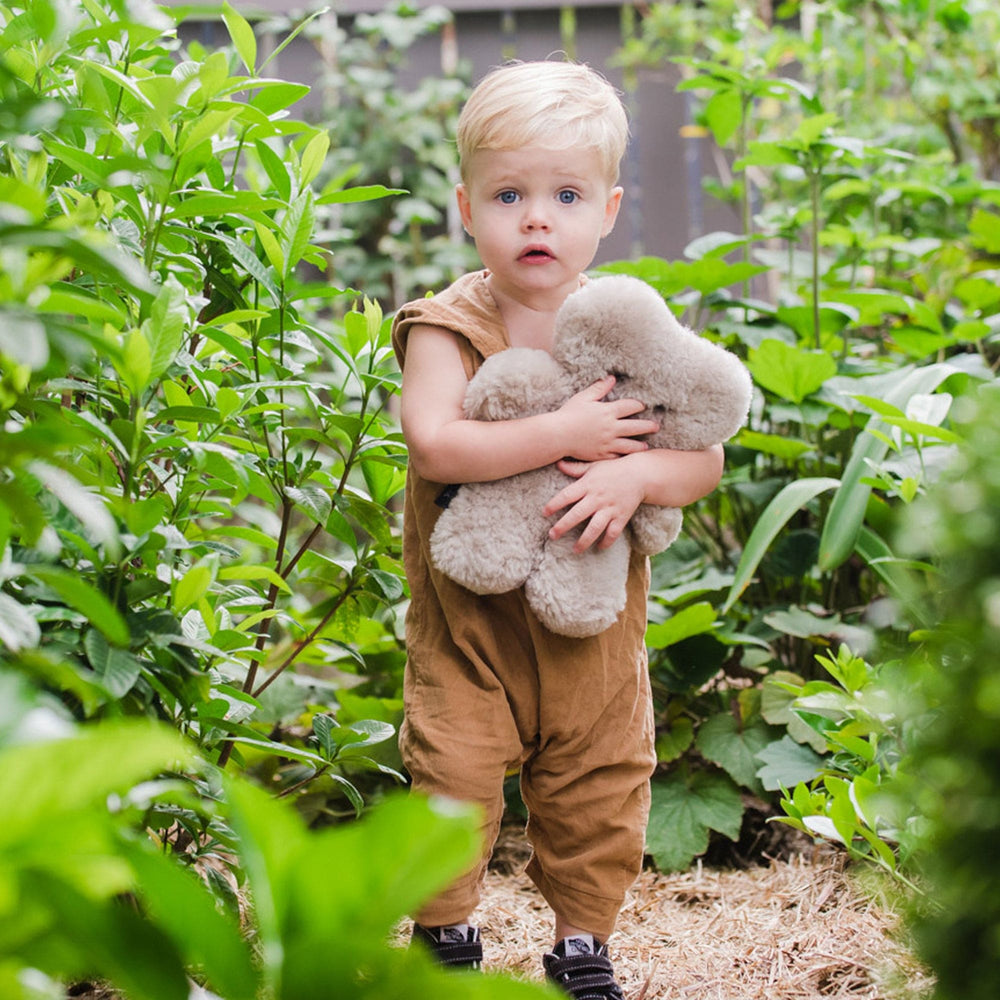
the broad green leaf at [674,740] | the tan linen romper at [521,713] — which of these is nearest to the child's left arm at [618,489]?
the tan linen romper at [521,713]

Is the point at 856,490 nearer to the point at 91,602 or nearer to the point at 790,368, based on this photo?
the point at 790,368

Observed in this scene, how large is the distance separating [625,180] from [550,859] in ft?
13.5

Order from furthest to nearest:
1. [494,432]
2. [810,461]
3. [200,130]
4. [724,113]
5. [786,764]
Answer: [724,113] → [810,461] → [786,764] → [494,432] → [200,130]

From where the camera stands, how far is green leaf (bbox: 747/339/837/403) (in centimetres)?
215

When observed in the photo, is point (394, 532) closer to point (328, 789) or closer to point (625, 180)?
point (328, 789)

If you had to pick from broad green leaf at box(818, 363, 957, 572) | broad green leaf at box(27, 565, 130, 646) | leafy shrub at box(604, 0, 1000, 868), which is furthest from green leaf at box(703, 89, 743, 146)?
broad green leaf at box(27, 565, 130, 646)

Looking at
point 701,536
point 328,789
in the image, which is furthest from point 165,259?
point 701,536

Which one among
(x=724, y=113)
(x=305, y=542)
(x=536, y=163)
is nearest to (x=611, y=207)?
(x=536, y=163)

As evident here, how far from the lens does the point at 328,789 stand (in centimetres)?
199

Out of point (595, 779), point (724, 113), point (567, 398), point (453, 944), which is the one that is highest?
point (724, 113)

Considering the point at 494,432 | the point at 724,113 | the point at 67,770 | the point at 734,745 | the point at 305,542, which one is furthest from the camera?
the point at 724,113

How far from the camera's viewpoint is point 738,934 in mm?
1652

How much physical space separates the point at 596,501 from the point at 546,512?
2.5 inches

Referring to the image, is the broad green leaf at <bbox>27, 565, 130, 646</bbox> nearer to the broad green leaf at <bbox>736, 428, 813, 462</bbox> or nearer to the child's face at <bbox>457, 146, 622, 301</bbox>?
the child's face at <bbox>457, 146, 622, 301</bbox>
